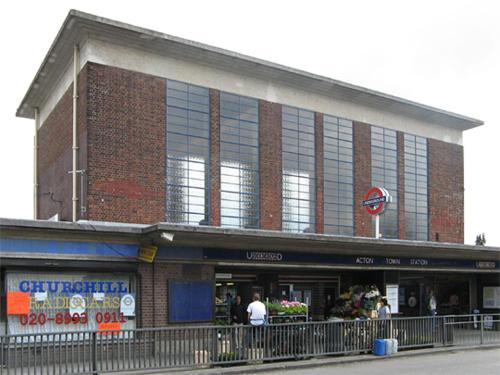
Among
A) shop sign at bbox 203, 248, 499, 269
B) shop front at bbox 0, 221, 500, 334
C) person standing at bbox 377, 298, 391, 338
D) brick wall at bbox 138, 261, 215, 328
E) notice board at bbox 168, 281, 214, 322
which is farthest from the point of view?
shop sign at bbox 203, 248, 499, 269

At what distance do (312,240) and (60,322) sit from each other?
301 inches

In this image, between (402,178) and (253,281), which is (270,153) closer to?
(253,281)

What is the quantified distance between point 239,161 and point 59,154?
22.9 feet

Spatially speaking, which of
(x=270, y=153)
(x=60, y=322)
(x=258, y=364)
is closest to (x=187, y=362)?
(x=258, y=364)

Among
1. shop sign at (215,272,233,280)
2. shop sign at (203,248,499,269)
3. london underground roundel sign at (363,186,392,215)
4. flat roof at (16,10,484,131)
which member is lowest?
shop sign at (215,272,233,280)

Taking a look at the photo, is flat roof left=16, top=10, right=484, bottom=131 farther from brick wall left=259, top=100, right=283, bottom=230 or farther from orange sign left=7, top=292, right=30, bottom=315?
orange sign left=7, top=292, right=30, bottom=315

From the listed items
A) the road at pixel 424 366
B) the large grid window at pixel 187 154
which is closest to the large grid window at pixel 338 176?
the large grid window at pixel 187 154

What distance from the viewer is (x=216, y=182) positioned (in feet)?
76.6

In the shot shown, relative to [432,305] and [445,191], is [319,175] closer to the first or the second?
[432,305]

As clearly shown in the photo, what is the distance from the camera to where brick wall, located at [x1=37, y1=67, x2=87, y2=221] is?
21156 mm

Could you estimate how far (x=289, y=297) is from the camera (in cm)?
2366

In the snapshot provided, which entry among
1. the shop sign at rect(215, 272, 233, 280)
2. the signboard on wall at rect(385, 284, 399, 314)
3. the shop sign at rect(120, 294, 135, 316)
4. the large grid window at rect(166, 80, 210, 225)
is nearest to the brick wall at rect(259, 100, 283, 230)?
the large grid window at rect(166, 80, 210, 225)

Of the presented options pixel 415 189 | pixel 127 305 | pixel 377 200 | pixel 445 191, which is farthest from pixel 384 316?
pixel 445 191

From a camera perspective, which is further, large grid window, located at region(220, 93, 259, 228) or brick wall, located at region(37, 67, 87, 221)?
large grid window, located at region(220, 93, 259, 228)
